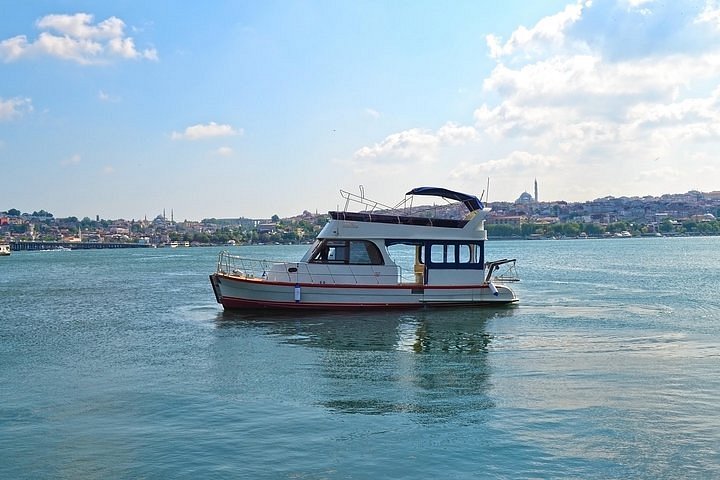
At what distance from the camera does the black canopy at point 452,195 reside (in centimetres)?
3164

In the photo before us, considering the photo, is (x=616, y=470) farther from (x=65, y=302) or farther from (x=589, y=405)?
(x=65, y=302)

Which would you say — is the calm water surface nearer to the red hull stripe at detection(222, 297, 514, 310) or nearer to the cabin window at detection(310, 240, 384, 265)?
the red hull stripe at detection(222, 297, 514, 310)

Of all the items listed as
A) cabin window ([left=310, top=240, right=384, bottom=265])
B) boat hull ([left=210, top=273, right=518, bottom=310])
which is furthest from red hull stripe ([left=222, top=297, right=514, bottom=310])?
cabin window ([left=310, top=240, right=384, bottom=265])

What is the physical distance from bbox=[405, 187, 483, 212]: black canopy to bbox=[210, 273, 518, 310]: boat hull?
3875 millimetres

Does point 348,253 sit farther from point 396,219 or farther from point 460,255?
point 460,255

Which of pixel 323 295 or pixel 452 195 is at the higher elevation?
pixel 452 195

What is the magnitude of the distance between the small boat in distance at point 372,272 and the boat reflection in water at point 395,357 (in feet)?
2.12

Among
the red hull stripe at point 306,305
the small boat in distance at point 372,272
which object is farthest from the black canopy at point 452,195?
the red hull stripe at point 306,305

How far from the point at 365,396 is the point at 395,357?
15.7ft

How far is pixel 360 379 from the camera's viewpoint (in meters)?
17.2

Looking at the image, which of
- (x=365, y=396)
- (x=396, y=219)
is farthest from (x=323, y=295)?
(x=365, y=396)

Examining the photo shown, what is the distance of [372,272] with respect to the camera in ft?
96.8

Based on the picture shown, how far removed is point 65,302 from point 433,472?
3260 centimetres

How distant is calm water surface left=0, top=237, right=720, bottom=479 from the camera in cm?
1132
